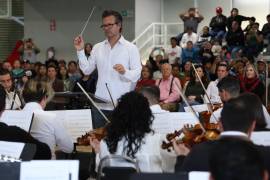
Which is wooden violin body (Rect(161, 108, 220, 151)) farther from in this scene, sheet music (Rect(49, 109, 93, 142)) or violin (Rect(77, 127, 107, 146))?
sheet music (Rect(49, 109, 93, 142))

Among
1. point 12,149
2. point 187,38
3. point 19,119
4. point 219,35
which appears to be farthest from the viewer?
point 187,38

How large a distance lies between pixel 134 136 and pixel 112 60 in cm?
190

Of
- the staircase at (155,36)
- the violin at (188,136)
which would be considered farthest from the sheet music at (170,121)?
the staircase at (155,36)

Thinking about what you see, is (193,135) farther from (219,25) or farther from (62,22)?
(62,22)

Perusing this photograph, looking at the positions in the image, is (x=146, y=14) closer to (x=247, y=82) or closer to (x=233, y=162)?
(x=247, y=82)

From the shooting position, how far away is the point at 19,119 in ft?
18.1

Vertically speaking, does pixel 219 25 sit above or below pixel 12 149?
above

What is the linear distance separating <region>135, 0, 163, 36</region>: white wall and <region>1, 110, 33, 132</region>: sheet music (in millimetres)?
13419

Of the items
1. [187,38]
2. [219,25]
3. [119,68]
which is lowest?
[119,68]

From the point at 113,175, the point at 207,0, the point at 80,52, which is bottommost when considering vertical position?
the point at 113,175

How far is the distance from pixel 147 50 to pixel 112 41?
12.6 meters

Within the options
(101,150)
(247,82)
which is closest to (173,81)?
(247,82)

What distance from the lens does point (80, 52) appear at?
650cm

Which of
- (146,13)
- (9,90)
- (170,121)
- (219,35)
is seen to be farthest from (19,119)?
(146,13)
